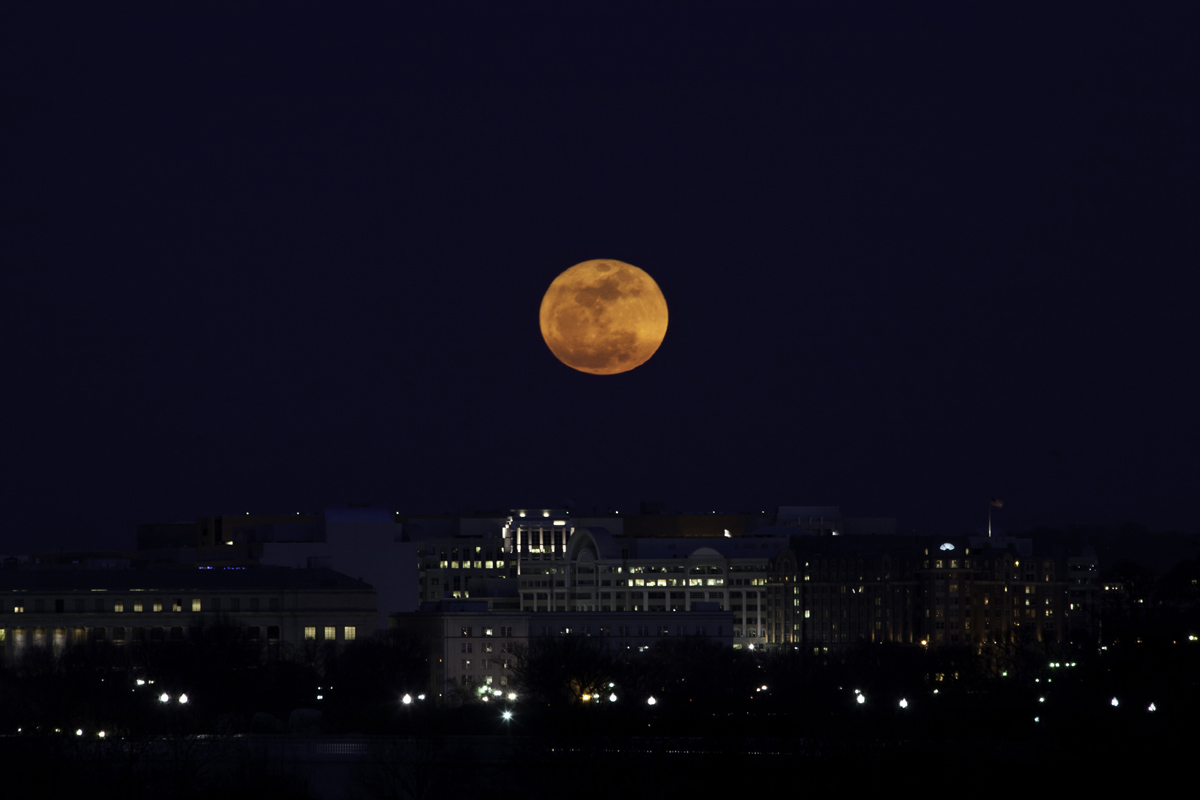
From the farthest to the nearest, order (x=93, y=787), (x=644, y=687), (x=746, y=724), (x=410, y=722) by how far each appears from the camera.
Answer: (x=644, y=687) < (x=410, y=722) < (x=746, y=724) < (x=93, y=787)

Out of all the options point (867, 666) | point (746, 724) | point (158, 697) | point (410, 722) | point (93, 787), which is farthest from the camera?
point (867, 666)

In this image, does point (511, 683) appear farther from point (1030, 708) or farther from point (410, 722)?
point (1030, 708)

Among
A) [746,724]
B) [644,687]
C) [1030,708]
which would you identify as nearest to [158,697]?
[644,687]

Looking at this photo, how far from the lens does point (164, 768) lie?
10250 cm

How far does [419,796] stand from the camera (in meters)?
97.9

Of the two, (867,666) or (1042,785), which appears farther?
(867,666)

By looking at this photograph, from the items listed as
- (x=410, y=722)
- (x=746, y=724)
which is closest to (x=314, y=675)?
(x=410, y=722)

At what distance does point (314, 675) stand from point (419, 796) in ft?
262

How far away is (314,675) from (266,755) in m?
75.1

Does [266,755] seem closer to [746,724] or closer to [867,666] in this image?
[746,724]

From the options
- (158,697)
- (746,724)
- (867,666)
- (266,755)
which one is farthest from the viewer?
(867,666)

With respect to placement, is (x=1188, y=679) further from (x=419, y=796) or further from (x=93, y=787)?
(x=93, y=787)

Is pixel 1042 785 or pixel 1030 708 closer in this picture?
pixel 1042 785

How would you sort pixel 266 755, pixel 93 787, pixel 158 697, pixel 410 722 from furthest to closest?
1. pixel 158 697
2. pixel 410 722
3. pixel 266 755
4. pixel 93 787
